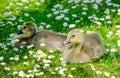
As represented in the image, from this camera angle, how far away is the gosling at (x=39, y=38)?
1088 cm

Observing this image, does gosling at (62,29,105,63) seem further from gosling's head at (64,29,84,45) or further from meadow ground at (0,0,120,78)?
meadow ground at (0,0,120,78)

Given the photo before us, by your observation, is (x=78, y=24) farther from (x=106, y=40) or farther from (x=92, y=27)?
(x=106, y=40)

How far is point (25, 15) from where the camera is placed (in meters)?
13.3

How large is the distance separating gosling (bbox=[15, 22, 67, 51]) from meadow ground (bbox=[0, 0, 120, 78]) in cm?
18

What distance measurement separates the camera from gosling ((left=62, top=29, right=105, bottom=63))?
10219 mm

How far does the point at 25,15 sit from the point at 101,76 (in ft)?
13.5

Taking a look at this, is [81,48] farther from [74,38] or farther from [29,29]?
[29,29]

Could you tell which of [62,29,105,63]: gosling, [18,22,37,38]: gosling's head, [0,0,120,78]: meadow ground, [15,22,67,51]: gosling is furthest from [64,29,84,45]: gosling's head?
[18,22,37,38]: gosling's head

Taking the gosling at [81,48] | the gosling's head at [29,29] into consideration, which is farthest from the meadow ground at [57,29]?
the gosling's head at [29,29]

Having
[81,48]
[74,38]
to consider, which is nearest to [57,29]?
[81,48]

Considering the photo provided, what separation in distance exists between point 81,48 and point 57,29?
2.00 metres

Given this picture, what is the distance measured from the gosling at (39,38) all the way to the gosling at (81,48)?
343 mm

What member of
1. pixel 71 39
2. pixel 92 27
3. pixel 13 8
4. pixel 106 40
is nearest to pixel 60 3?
pixel 13 8

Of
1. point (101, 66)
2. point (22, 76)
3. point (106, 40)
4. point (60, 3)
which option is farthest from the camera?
point (60, 3)
